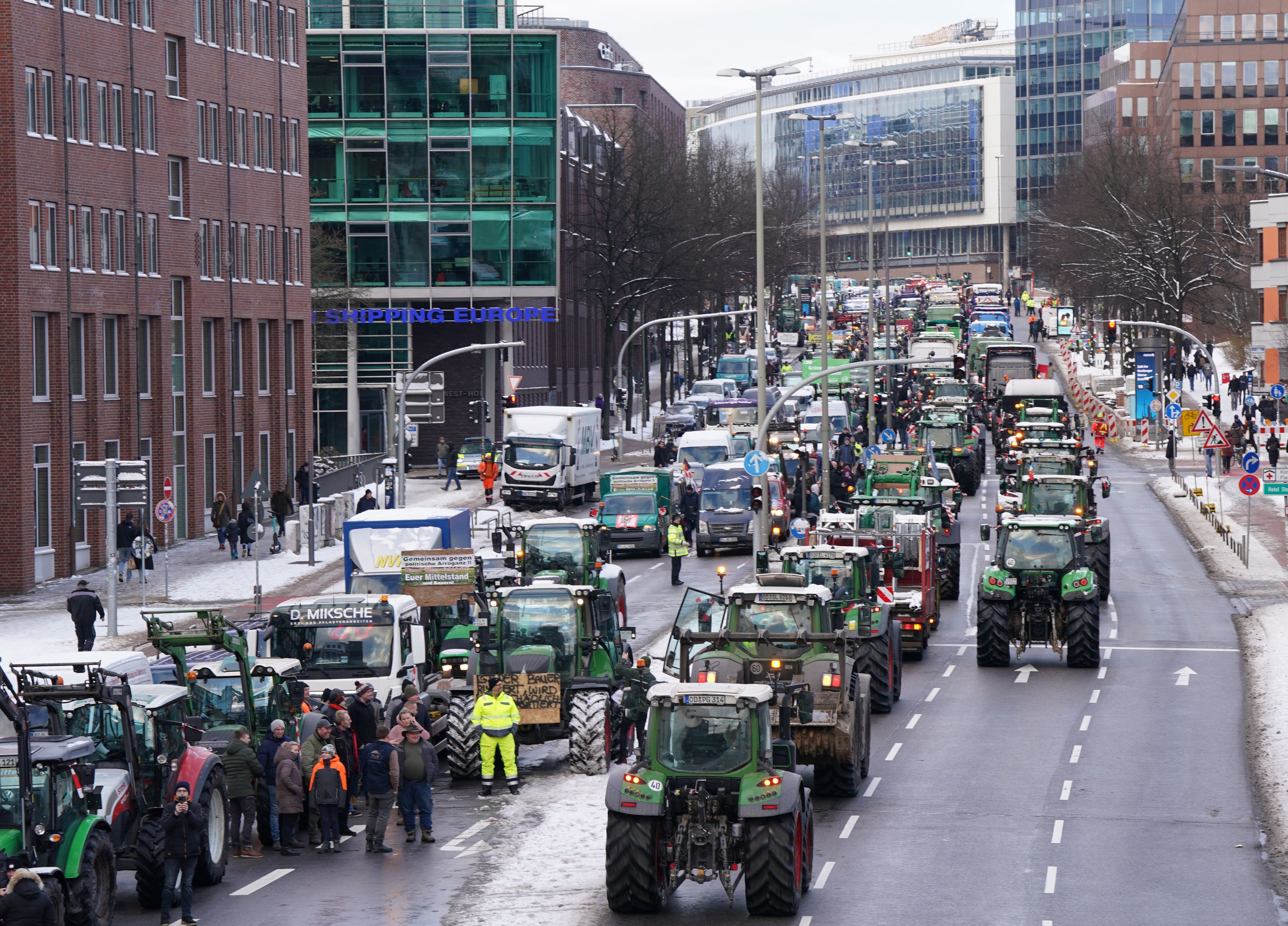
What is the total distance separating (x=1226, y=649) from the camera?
122ft

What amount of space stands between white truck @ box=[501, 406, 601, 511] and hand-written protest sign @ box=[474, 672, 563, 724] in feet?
121

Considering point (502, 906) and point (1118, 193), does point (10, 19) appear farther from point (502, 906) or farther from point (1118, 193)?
point (1118, 193)

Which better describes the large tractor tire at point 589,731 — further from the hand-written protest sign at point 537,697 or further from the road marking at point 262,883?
the road marking at point 262,883

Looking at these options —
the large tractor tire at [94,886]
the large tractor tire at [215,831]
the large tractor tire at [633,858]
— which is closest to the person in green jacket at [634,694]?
the large tractor tire at [633,858]

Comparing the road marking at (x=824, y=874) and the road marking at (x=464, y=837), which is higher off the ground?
the road marking at (x=824, y=874)

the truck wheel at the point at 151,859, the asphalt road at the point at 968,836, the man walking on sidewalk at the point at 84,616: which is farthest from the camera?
the man walking on sidewalk at the point at 84,616

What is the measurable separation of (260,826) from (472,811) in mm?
2590

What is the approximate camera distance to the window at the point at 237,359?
63.0 meters

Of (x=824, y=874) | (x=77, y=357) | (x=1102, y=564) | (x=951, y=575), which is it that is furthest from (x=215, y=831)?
(x=77, y=357)

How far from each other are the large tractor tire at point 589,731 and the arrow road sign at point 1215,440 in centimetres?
2921

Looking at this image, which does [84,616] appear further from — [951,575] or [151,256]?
[151,256]

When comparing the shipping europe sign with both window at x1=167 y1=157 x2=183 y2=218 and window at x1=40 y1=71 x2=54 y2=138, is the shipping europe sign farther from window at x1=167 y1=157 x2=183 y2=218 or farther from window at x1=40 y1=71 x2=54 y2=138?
window at x1=40 y1=71 x2=54 y2=138

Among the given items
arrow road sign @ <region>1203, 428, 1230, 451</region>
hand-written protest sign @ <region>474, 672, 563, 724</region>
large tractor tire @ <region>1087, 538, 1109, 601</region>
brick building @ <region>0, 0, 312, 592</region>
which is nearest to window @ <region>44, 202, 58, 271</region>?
brick building @ <region>0, 0, 312, 592</region>

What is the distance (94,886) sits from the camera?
1745 cm
